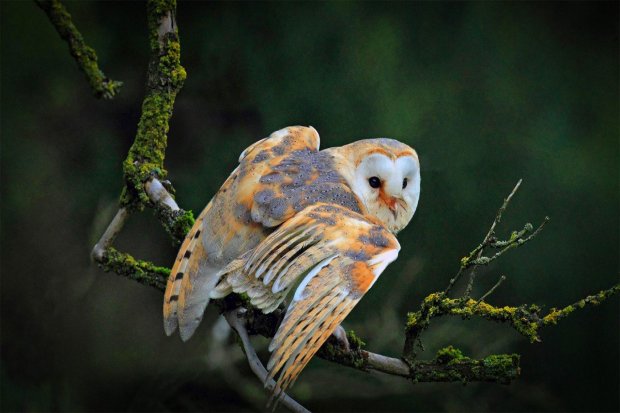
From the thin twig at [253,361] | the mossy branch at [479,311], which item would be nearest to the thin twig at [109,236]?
the thin twig at [253,361]

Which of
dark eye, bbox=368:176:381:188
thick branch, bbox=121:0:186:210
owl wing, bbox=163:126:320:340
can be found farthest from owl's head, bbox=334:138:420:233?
thick branch, bbox=121:0:186:210

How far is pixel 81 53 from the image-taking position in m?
1.97

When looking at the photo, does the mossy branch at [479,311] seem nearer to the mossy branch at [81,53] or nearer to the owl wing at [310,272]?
the owl wing at [310,272]

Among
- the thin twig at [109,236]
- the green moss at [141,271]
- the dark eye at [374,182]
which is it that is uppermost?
the dark eye at [374,182]

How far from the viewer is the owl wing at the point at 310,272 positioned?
4.80 feet

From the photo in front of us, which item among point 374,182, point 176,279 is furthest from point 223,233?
point 374,182

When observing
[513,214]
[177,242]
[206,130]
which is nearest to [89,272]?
[206,130]

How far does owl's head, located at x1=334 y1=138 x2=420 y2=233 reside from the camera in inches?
72.7

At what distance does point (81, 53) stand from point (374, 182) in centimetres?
76

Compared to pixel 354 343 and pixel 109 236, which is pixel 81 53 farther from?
pixel 354 343

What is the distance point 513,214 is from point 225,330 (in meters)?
1.13

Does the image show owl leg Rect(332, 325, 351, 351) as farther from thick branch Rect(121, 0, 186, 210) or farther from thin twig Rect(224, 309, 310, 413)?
thick branch Rect(121, 0, 186, 210)

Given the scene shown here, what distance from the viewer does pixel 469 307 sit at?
1.54 metres

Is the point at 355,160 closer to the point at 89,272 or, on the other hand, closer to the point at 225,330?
the point at 225,330
